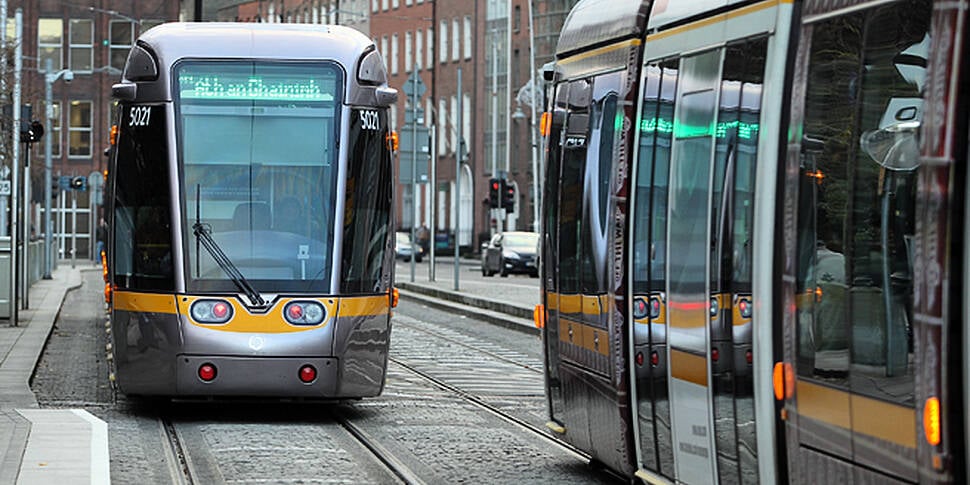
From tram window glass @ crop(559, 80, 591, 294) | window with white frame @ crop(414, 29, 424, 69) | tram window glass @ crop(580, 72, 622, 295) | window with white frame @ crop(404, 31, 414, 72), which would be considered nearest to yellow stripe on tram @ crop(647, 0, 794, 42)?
tram window glass @ crop(580, 72, 622, 295)

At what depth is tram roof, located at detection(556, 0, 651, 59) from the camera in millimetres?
10750

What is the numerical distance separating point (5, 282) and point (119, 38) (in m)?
64.4

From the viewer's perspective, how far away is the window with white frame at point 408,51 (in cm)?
11350

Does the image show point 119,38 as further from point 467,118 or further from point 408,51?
point 408,51

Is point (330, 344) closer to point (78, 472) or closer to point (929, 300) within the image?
point (78, 472)

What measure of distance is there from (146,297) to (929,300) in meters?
10.0

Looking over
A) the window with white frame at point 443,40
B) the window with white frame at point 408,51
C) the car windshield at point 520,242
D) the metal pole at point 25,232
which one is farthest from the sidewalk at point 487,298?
the window with white frame at point 408,51

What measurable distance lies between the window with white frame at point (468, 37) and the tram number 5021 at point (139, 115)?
88.2m

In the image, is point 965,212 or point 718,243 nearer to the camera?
point 965,212

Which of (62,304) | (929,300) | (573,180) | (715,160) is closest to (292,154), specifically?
(573,180)

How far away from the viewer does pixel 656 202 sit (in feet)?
33.0

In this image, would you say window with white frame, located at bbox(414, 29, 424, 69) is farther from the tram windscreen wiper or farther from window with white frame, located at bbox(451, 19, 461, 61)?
the tram windscreen wiper

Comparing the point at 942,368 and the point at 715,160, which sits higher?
the point at 715,160

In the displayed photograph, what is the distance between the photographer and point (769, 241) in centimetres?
812
